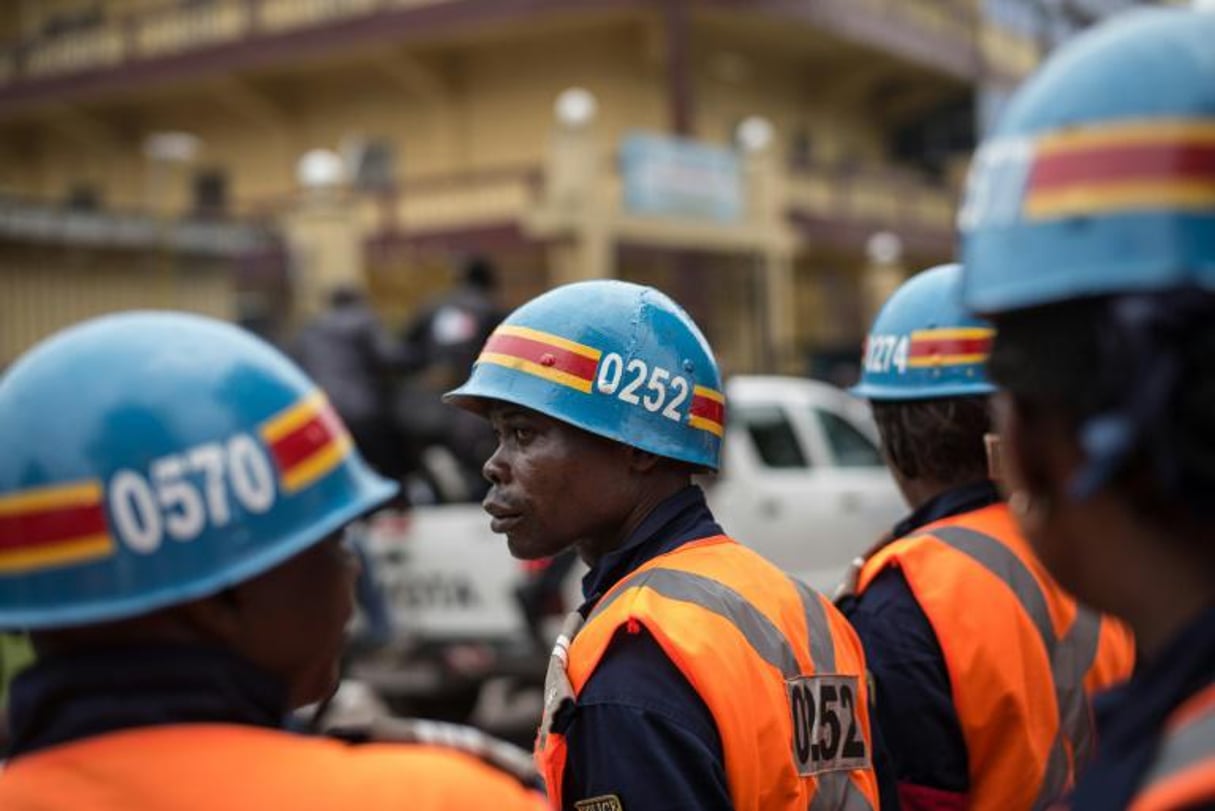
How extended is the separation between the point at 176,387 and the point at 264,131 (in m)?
22.8

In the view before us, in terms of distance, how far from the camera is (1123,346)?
132 centimetres

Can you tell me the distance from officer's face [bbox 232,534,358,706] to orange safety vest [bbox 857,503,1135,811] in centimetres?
142

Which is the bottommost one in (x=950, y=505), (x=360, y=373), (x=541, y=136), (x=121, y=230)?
(x=360, y=373)

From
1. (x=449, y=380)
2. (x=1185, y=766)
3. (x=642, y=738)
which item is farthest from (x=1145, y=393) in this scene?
(x=449, y=380)

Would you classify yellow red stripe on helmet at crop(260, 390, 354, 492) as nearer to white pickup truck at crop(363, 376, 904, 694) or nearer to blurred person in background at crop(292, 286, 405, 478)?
white pickup truck at crop(363, 376, 904, 694)

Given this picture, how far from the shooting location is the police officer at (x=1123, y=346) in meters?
1.31

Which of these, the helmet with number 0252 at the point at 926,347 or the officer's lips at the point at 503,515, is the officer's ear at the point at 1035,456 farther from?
the helmet with number 0252 at the point at 926,347

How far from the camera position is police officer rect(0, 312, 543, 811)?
57.9 inches

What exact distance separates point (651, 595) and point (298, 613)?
84 centimetres

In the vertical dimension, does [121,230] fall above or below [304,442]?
above

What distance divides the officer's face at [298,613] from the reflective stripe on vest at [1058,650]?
1564 mm

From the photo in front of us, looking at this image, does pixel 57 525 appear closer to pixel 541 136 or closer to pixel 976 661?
pixel 976 661

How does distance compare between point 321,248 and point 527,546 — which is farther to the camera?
point 321,248

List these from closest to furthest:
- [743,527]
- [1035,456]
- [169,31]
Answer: [1035,456], [743,527], [169,31]
